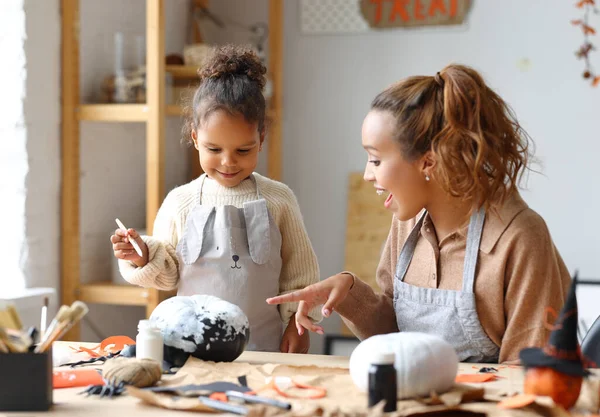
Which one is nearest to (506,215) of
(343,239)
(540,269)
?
(540,269)

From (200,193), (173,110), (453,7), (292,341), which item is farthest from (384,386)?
(453,7)

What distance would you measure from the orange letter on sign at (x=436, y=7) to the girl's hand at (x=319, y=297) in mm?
2109

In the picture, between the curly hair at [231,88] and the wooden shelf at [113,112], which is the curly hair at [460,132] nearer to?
the curly hair at [231,88]

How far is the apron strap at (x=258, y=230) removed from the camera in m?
1.94

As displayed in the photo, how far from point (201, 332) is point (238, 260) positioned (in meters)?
0.48

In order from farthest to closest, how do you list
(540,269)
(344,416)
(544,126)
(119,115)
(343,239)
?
(343,239), (544,126), (119,115), (540,269), (344,416)

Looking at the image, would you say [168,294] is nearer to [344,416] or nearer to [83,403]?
[83,403]

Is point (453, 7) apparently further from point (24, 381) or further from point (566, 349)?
point (24, 381)

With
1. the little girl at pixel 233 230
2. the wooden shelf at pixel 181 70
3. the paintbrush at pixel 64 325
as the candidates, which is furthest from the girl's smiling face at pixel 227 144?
the wooden shelf at pixel 181 70

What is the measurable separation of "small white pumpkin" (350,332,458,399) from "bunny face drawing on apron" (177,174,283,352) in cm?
68

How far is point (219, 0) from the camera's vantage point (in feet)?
12.4

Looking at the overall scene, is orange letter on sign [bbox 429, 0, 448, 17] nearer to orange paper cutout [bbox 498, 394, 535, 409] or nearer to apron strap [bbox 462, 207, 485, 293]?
apron strap [bbox 462, 207, 485, 293]

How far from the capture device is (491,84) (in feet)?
11.2

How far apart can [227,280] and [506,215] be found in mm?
666
